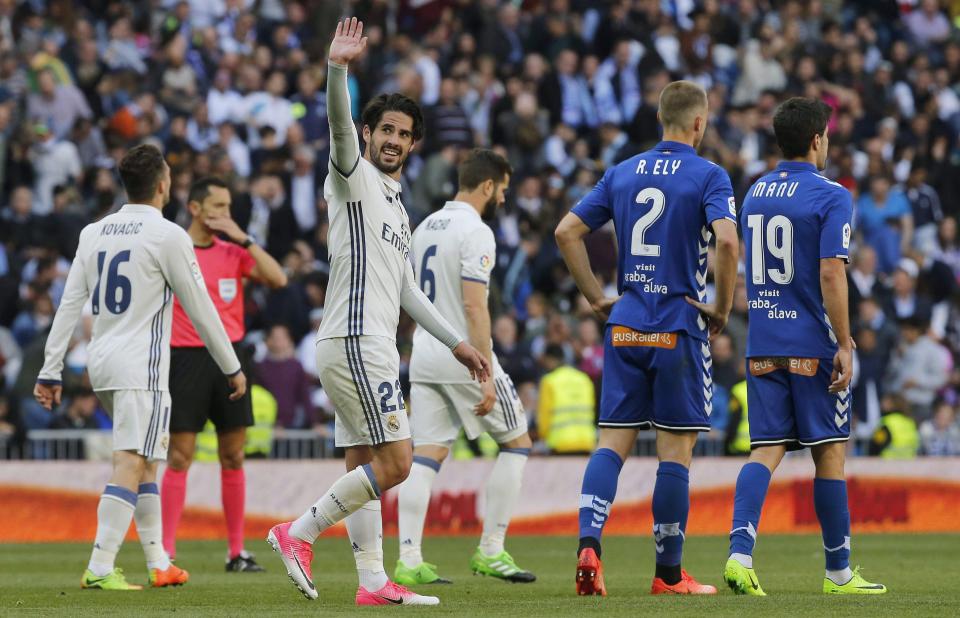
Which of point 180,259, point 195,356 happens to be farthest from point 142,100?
point 180,259

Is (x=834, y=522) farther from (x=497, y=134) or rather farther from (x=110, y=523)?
(x=497, y=134)

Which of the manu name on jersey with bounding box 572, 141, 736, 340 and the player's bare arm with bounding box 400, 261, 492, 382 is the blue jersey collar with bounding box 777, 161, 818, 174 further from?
the player's bare arm with bounding box 400, 261, 492, 382

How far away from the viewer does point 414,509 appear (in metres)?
10.9

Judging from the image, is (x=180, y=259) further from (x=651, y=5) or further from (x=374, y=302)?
(x=651, y=5)

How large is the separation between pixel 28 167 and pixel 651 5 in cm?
1001

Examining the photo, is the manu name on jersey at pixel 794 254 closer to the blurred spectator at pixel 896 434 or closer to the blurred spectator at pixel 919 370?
the blurred spectator at pixel 896 434

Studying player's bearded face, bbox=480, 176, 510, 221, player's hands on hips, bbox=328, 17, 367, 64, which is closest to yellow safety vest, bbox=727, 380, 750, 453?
player's bearded face, bbox=480, 176, 510, 221

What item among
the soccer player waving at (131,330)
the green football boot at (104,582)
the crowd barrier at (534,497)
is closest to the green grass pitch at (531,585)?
the green football boot at (104,582)

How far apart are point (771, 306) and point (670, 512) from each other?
121 centimetres

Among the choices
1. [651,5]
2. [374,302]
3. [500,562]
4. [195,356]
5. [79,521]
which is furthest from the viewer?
[651,5]

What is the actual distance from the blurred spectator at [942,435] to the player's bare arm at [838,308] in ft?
32.8

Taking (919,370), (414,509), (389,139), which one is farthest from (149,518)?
(919,370)

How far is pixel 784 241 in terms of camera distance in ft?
30.3

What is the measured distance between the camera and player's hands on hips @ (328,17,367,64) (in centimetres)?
786
